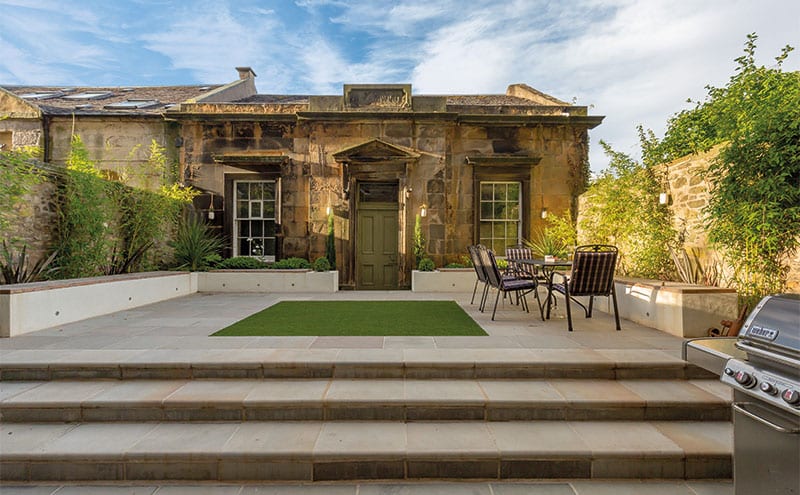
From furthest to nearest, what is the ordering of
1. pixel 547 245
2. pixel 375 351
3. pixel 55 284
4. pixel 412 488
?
pixel 547 245 → pixel 55 284 → pixel 375 351 → pixel 412 488

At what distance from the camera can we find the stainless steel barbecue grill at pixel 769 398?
4.19 feet

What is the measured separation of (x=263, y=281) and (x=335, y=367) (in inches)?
203

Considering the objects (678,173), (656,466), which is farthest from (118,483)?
(678,173)

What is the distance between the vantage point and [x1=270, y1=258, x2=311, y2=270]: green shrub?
7.63m

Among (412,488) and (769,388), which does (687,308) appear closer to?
(769,388)

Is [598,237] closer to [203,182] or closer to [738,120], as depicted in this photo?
[738,120]

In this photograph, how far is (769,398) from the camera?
1317 millimetres

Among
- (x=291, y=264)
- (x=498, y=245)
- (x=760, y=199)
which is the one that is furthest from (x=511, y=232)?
(x=291, y=264)

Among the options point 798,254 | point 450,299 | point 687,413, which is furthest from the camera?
point 450,299

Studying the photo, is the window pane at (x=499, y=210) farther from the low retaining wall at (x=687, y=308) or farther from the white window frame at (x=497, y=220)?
the low retaining wall at (x=687, y=308)

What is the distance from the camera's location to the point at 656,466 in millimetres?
2076

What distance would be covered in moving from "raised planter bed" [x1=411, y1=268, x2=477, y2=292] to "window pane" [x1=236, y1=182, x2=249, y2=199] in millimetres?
4638

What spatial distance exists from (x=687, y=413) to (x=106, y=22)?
8.50 metres

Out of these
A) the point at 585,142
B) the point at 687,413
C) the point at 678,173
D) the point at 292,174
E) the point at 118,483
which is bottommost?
the point at 118,483
